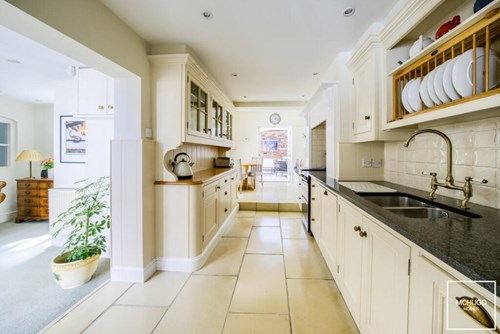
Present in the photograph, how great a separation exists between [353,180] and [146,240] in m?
2.31

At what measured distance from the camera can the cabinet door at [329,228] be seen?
1967mm

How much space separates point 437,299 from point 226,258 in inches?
84.3

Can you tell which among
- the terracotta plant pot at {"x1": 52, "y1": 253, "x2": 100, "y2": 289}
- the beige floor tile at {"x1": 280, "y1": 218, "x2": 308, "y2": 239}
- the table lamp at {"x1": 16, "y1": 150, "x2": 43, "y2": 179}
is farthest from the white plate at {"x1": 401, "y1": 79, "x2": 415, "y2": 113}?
the table lamp at {"x1": 16, "y1": 150, "x2": 43, "y2": 179}

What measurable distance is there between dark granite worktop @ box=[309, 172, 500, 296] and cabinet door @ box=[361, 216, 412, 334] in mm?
88

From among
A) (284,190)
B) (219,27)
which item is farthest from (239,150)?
(219,27)

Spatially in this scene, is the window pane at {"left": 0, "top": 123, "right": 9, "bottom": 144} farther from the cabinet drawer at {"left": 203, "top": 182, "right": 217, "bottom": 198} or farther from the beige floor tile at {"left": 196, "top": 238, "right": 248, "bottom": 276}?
the beige floor tile at {"left": 196, "top": 238, "right": 248, "bottom": 276}

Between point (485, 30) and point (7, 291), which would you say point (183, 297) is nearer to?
point (7, 291)

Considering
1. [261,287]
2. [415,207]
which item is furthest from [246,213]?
[415,207]

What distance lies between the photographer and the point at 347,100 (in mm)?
2529

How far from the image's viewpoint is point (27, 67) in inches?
113

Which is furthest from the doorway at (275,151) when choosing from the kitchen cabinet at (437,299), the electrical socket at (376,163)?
the kitchen cabinet at (437,299)

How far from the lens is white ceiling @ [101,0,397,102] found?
67.7 inches

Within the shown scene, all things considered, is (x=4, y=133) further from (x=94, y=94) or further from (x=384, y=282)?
(x=384, y=282)

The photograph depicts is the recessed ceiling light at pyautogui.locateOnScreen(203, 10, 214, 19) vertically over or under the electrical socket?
over
